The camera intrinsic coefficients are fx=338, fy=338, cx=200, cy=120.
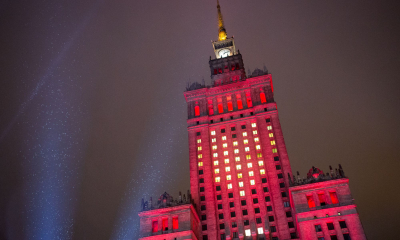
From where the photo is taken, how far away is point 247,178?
302 feet

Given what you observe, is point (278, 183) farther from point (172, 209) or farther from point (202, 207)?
point (172, 209)

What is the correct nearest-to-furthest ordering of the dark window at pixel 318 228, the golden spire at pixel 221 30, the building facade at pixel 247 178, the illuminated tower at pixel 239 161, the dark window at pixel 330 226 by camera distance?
the dark window at pixel 330 226, the dark window at pixel 318 228, the building facade at pixel 247 178, the illuminated tower at pixel 239 161, the golden spire at pixel 221 30

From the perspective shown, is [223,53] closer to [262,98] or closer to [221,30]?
[221,30]

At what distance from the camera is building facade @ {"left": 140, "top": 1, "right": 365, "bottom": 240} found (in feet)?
251

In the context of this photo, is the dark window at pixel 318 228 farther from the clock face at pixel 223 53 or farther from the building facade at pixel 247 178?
the clock face at pixel 223 53

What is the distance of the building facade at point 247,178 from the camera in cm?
7638

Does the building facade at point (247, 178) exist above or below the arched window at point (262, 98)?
below

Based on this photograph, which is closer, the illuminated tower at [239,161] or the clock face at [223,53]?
the illuminated tower at [239,161]

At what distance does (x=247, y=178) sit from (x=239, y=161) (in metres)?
5.94

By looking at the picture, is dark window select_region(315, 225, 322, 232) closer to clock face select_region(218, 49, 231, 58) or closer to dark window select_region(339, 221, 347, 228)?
dark window select_region(339, 221, 347, 228)

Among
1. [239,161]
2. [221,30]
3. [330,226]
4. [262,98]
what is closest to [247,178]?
[239,161]

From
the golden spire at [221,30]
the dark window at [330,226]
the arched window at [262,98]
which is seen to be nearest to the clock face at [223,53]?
the golden spire at [221,30]

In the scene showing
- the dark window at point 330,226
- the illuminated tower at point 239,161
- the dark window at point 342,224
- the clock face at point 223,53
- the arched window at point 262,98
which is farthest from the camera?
the clock face at point 223,53

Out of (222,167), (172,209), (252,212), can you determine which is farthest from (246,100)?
(172,209)
